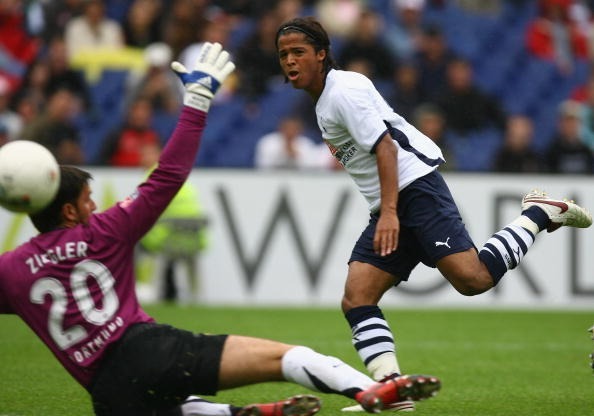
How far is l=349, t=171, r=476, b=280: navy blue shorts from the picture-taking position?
574 cm

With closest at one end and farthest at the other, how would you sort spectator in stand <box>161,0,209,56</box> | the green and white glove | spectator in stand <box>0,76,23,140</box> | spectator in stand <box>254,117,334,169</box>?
1. the green and white glove
2. spectator in stand <box>254,117,334,169</box>
3. spectator in stand <box>0,76,23,140</box>
4. spectator in stand <box>161,0,209,56</box>

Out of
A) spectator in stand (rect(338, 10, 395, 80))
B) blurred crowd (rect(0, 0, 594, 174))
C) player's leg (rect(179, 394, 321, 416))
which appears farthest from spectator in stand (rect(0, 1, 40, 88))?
player's leg (rect(179, 394, 321, 416))

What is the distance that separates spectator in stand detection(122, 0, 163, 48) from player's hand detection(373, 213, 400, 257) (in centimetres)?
1039

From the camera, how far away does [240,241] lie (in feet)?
41.1

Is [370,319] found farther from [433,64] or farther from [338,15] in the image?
[338,15]

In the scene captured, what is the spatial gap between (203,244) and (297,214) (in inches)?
45.7

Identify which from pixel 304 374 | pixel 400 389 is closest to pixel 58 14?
pixel 304 374

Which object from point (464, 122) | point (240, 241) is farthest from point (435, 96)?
point (240, 241)

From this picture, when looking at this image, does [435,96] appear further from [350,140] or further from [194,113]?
[194,113]

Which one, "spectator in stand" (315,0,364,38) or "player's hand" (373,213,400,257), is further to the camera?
"spectator in stand" (315,0,364,38)

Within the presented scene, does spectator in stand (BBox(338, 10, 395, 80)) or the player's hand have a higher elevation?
spectator in stand (BBox(338, 10, 395, 80))

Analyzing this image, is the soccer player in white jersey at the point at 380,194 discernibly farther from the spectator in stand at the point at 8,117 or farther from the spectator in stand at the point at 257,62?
the spectator in stand at the point at 257,62

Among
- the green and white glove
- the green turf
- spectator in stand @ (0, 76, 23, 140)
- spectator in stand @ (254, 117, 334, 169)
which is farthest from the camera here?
spectator in stand @ (0, 76, 23, 140)

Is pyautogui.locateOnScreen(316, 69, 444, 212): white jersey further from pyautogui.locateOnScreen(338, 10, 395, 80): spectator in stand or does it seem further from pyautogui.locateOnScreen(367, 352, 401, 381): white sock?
pyautogui.locateOnScreen(338, 10, 395, 80): spectator in stand
